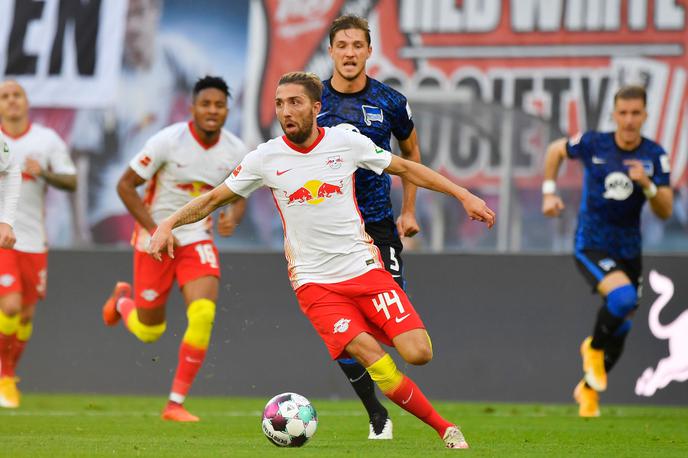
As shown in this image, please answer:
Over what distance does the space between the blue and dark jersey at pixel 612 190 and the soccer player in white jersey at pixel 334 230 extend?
3.79m

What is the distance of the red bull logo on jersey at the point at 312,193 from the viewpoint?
816 cm

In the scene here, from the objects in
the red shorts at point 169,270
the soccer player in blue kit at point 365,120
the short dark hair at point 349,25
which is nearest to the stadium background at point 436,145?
the red shorts at point 169,270

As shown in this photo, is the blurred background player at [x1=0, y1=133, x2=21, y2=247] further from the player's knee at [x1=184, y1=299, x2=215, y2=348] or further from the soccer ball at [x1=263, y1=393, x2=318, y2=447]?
the soccer ball at [x1=263, y1=393, x2=318, y2=447]

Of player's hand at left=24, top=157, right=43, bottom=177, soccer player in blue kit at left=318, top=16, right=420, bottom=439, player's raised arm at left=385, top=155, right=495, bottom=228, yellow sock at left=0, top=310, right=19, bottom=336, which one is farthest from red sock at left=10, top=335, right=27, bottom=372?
player's raised arm at left=385, top=155, right=495, bottom=228

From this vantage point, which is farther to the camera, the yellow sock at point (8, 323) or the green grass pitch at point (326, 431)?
the yellow sock at point (8, 323)

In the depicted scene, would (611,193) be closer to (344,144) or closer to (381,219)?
(381,219)

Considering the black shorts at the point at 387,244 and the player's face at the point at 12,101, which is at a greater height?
the player's face at the point at 12,101

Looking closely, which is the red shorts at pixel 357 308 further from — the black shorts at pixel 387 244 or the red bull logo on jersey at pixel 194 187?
the red bull logo on jersey at pixel 194 187

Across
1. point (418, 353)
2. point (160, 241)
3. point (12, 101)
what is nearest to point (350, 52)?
point (160, 241)

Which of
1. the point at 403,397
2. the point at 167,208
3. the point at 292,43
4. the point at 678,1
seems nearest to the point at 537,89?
the point at 678,1

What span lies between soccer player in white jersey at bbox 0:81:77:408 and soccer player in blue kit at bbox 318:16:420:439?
13.1ft

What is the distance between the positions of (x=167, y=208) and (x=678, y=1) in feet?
24.8

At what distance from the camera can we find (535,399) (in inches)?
519

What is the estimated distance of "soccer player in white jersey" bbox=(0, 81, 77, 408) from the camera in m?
12.0
